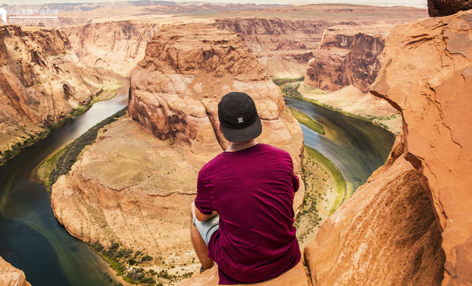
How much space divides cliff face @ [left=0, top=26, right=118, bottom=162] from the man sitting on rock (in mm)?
39077

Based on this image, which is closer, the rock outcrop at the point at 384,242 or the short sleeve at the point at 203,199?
the short sleeve at the point at 203,199

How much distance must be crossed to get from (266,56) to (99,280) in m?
69.2

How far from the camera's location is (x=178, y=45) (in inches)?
1108

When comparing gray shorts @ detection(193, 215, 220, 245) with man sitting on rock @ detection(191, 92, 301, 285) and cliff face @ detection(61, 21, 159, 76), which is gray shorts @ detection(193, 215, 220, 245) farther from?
cliff face @ detection(61, 21, 159, 76)

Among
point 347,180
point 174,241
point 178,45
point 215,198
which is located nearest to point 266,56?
point 178,45

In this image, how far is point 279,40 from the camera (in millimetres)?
83688

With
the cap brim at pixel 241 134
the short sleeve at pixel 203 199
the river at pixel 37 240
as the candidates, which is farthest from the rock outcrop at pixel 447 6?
the river at pixel 37 240

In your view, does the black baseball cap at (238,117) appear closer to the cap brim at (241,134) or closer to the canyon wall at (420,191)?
the cap brim at (241,134)

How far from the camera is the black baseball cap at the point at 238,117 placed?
3600 millimetres

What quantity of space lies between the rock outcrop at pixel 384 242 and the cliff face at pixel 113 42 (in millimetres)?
80409

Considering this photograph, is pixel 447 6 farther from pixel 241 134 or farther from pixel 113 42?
pixel 113 42

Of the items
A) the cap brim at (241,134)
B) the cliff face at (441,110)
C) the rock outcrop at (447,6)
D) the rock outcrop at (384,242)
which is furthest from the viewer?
the rock outcrop at (447,6)

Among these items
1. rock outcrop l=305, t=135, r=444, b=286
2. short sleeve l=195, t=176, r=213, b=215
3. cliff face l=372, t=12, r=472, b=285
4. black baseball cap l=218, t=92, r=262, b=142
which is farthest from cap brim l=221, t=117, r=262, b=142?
rock outcrop l=305, t=135, r=444, b=286

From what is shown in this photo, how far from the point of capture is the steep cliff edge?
19.5 m
